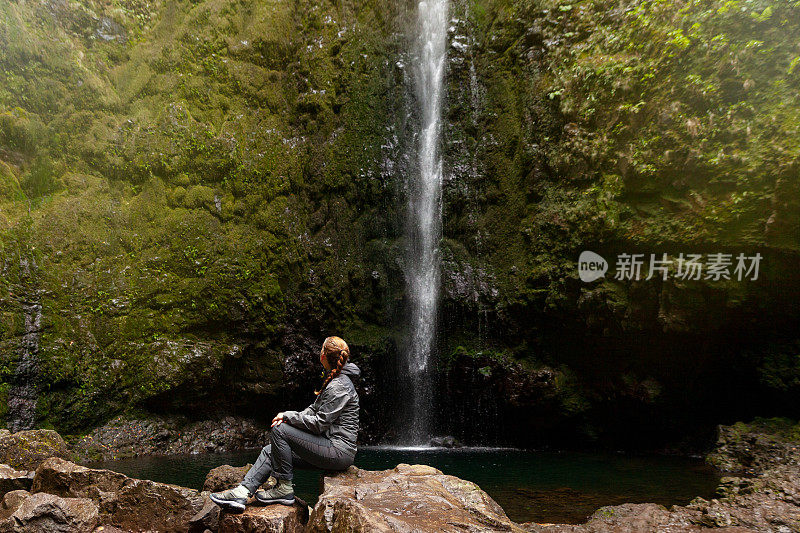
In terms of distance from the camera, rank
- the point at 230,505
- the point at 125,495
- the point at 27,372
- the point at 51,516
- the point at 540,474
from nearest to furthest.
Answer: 1. the point at 230,505
2. the point at 51,516
3. the point at 125,495
4. the point at 540,474
5. the point at 27,372

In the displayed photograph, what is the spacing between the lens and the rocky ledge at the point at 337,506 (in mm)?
3043

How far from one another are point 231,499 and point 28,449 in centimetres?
380

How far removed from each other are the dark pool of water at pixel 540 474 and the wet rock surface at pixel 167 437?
0.42 meters

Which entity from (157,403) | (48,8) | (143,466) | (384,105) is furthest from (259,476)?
(48,8)

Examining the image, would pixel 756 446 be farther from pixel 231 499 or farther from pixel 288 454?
pixel 231 499

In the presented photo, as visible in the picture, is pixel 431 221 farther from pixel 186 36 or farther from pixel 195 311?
pixel 186 36

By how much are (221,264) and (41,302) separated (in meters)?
3.17

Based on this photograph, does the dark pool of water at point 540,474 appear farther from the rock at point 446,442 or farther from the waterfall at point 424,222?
the waterfall at point 424,222

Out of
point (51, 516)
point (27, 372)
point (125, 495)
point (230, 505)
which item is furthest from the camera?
point (27, 372)

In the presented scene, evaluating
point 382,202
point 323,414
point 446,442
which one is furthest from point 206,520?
point 382,202

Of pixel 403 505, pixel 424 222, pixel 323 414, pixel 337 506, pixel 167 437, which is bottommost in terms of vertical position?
pixel 167 437

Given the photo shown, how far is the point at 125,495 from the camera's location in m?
4.21
